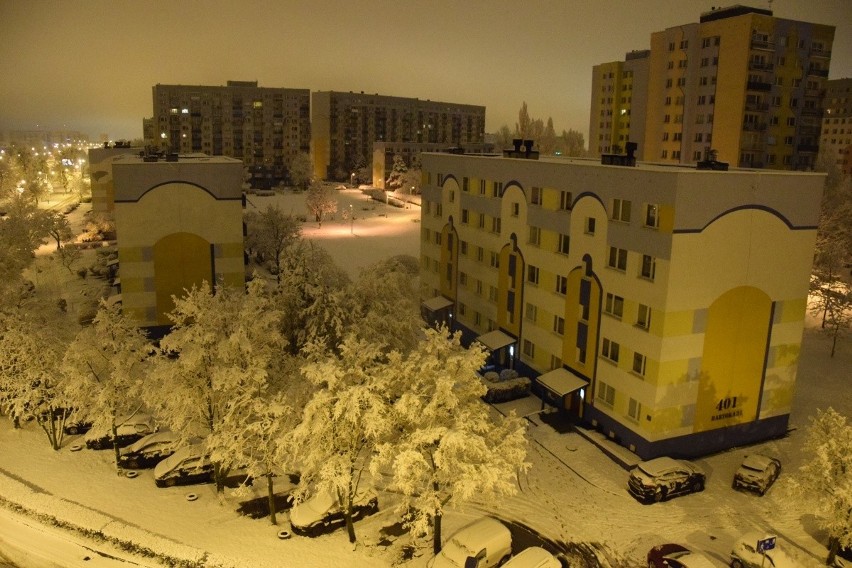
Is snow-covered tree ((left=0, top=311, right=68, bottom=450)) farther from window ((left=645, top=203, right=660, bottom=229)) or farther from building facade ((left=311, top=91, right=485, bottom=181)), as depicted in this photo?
building facade ((left=311, top=91, right=485, bottom=181))

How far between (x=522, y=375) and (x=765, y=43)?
48.2 m

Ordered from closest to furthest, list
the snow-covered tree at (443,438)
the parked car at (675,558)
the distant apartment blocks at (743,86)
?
the snow-covered tree at (443,438) < the parked car at (675,558) < the distant apartment blocks at (743,86)

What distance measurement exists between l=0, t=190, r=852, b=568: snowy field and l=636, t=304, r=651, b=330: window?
6433mm

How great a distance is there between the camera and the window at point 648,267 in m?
28.3

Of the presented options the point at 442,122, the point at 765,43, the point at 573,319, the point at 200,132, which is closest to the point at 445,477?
the point at 573,319

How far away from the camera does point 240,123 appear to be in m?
149

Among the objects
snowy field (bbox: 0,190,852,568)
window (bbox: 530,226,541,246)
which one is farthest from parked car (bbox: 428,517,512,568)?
window (bbox: 530,226,541,246)

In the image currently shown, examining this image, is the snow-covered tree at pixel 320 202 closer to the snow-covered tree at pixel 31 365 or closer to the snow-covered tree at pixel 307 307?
the snow-covered tree at pixel 307 307

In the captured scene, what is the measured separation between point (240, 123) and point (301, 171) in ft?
60.6

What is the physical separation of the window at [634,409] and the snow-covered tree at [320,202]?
244ft

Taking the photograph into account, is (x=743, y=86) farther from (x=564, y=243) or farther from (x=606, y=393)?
(x=606, y=393)

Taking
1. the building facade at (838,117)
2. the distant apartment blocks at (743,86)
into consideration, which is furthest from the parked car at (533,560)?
the building facade at (838,117)

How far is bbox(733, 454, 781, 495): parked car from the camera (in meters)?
26.5

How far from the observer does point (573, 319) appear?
33656mm
